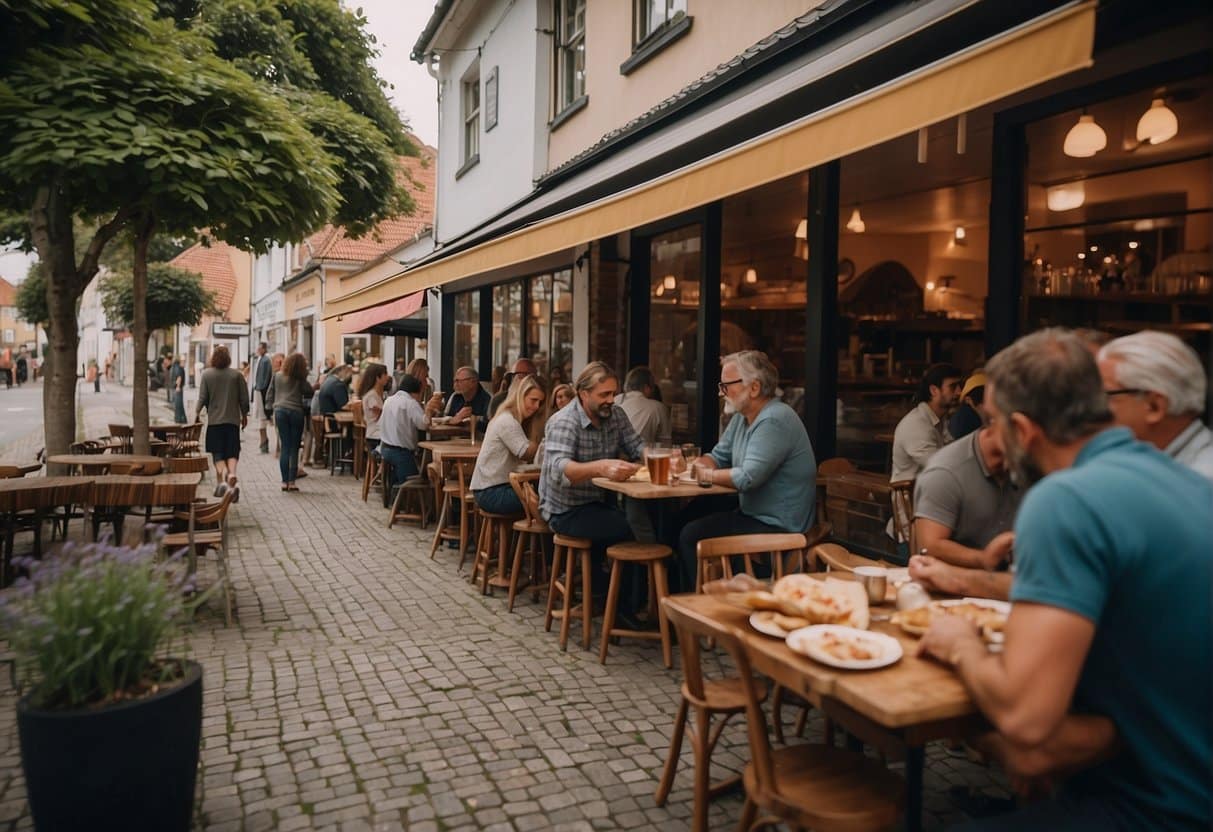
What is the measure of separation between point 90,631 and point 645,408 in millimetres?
5630

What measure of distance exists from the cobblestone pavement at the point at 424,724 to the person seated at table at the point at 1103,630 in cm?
161

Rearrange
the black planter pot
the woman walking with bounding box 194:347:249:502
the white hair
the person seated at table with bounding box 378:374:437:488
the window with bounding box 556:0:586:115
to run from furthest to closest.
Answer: the window with bounding box 556:0:586:115
the woman walking with bounding box 194:347:249:502
the person seated at table with bounding box 378:374:437:488
the black planter pot
the white hair

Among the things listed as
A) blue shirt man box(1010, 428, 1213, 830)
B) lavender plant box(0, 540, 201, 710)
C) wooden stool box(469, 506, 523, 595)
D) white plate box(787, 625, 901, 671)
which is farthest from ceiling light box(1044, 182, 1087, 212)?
lavender plant box(0, 540, 201, 710)

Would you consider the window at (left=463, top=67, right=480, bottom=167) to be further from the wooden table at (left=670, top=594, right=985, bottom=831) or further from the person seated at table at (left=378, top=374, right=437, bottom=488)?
the wooden table at (left=670, top=594, right=985, bottom=831)

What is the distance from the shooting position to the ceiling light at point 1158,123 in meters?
5.07

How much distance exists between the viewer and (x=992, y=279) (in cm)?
510

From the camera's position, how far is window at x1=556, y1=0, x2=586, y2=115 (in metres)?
11.0

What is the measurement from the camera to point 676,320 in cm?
958

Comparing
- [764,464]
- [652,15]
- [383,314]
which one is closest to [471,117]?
[383,314]

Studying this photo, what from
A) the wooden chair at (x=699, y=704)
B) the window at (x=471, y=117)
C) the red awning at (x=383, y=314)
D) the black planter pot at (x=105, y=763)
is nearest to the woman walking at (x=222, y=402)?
the red awning at (x=383, y=314)

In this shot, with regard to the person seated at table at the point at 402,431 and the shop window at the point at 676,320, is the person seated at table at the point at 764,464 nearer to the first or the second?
the shop window at the point at 676,320

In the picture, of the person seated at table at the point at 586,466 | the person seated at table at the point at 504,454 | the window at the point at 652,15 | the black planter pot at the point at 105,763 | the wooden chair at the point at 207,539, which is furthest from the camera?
the window at the point at 652,15

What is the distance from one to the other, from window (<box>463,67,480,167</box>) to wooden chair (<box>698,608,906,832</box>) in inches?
547

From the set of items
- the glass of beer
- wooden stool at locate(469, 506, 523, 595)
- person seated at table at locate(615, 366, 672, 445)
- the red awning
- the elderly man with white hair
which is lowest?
wooden stool at locate(469, 506, 523, 595)
